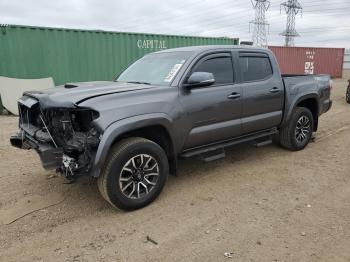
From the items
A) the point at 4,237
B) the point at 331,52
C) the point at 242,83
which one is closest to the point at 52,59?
the point at 242,83

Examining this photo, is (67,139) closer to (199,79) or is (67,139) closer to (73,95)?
(73,95)

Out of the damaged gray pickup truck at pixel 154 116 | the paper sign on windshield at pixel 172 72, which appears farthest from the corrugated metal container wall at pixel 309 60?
the paper sign on windshield at pixel 172 72

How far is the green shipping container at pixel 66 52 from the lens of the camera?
34.4 feet

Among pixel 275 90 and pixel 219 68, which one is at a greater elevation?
pixel 219 68

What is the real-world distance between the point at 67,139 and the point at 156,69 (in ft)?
5.39

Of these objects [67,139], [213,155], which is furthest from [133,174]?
[213,155]

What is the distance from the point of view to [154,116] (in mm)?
3973

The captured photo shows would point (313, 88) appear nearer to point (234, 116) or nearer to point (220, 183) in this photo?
point (234, 116)

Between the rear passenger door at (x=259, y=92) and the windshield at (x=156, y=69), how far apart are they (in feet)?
3.38

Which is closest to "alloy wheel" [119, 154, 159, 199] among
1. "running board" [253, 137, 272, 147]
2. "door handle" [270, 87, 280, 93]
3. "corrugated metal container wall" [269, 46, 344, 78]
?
"running board" [253, 137, 272, 147]

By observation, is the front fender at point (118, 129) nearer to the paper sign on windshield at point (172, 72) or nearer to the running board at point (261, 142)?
the paper sign on windshield at point (172, 72)

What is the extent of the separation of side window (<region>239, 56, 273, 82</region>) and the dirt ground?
4.50 ft

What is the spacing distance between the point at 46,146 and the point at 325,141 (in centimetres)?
537

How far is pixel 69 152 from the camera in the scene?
12.0 ft
